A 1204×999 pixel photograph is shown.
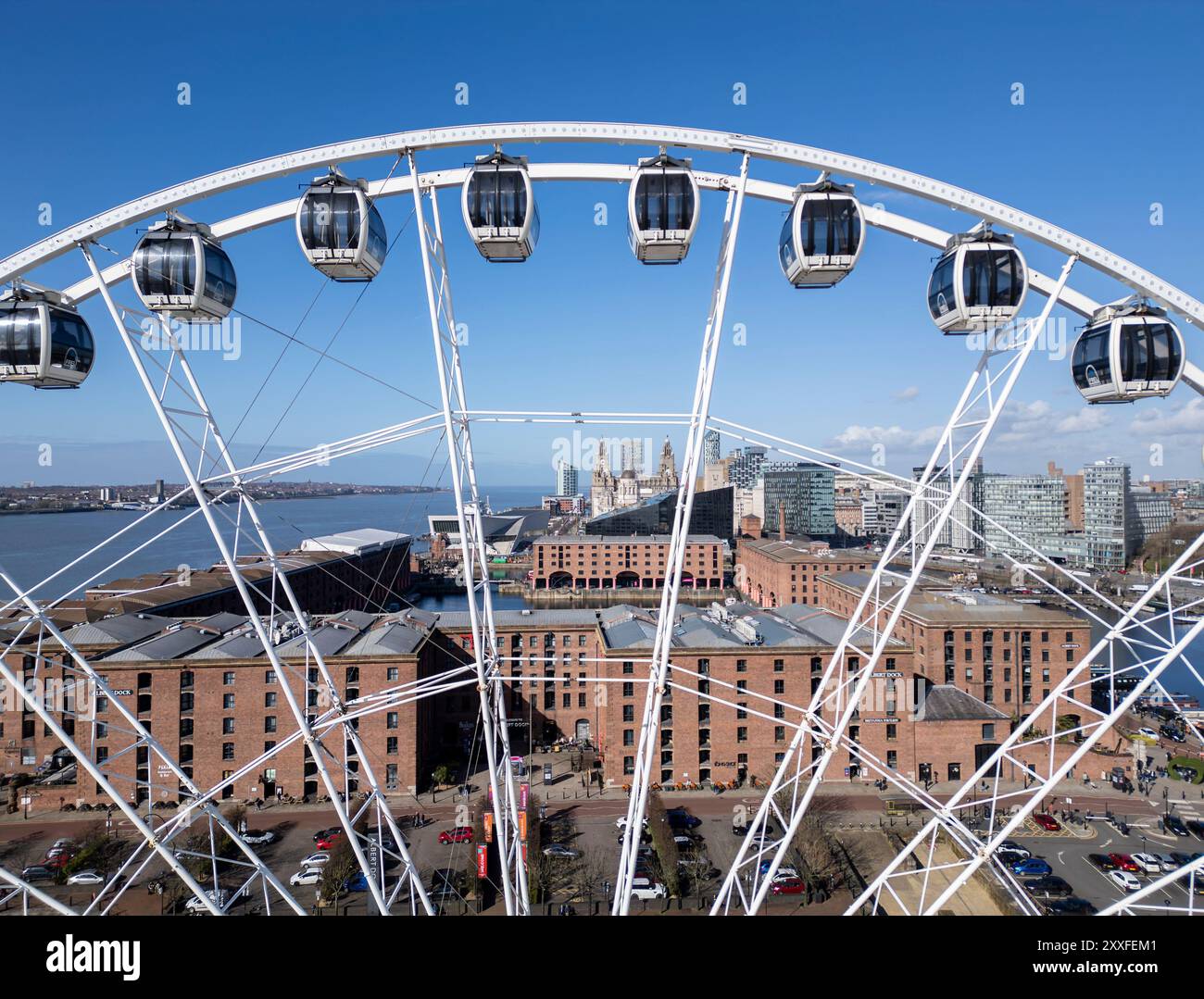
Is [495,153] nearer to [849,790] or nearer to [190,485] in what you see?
[190,485]

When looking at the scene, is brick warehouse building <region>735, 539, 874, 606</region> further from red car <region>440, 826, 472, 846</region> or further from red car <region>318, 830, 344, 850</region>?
red car <region>318, 830, 344, 850</region>

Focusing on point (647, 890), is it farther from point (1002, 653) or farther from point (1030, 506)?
point (1030, 506)

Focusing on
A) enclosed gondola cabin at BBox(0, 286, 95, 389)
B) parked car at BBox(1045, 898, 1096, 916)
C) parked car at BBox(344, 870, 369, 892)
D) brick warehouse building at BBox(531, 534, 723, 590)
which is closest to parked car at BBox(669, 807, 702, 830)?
parked car at BBox(344, 870, 369, 892)

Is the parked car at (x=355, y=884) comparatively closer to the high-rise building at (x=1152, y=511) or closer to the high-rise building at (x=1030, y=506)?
the high-rise building at (x=1030, y=506)

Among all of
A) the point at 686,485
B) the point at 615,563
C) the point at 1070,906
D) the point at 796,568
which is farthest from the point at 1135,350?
the point at 615,563
